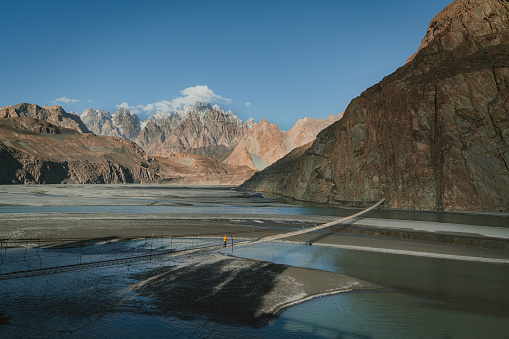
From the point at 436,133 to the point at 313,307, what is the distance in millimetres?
49461

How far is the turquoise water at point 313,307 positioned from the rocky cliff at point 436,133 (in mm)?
33146

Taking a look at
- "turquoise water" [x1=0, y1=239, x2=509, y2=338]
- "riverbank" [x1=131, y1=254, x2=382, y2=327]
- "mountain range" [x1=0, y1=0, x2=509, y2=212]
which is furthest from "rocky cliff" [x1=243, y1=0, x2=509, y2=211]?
"riverbank" [x1=131, y1=254, x2=382, y2=327]

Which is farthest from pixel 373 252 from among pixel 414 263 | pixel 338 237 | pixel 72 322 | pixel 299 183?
pixel 299 183

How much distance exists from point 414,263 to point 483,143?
38.2 m

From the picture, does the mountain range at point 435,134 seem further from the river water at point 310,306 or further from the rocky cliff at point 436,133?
the river water at point 310,306

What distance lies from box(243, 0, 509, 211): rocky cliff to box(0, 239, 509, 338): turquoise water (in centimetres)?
3315

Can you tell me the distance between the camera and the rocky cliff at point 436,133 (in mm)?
46438

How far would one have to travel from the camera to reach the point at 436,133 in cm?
5191

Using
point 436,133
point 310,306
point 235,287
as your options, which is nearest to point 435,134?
point 436,133

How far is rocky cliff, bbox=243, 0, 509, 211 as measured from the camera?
152 feet

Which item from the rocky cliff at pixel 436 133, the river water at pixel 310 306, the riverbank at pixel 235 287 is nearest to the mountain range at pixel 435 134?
the rocky cliff at pixel 436 133

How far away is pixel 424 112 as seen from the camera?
53844mm

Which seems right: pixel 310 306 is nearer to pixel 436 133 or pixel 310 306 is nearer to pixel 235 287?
pixel 235 287

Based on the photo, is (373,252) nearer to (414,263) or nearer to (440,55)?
(414,263)
